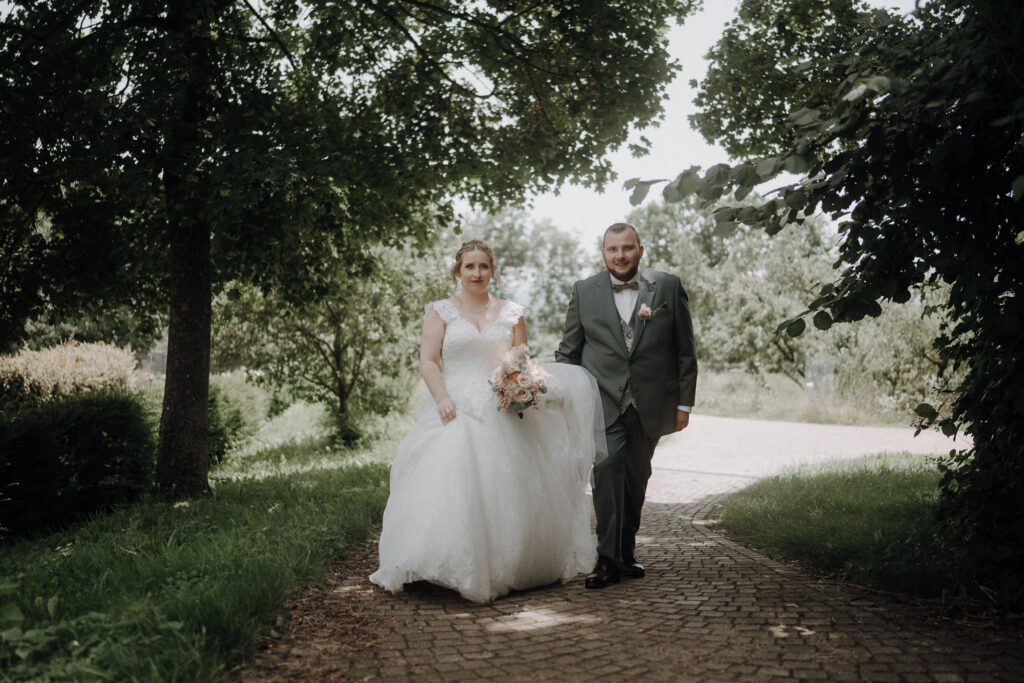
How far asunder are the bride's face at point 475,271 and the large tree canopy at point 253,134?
2164mm

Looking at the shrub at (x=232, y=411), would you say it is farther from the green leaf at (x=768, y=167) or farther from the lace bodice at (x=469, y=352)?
the green leaf at (x=768, y=167)

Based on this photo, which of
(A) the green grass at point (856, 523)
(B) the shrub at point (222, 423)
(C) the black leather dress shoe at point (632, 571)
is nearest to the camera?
(A) the green grass at point (856, 523)

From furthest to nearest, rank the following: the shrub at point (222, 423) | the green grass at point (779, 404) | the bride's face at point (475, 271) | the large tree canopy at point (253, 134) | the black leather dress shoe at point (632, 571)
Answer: the green grass at point (779, 404)
the shrub at point (222, 423)
the large tree canopy at point (253, 134)
the bride's face at point (475, 271)
the black leather dress shoe at point (632, 571)

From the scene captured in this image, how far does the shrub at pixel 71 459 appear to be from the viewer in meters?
7.09

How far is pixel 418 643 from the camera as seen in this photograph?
11.5 ft

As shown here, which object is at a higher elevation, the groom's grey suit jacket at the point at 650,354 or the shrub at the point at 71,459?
the groom's grey suit jacket at the point at 650,354

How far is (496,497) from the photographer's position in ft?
14.8

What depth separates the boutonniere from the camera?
4.78 m

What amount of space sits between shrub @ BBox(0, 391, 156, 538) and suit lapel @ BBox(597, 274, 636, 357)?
607 cm

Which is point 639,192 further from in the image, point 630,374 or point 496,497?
point 496,497

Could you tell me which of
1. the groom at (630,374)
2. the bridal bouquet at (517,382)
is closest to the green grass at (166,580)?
the bridal bouquet at (517,382)

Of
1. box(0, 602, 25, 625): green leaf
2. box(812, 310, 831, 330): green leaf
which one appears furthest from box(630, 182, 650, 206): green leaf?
box(0, 602, 25, 625): green leaf

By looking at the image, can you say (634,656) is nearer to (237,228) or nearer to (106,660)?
(106,660)

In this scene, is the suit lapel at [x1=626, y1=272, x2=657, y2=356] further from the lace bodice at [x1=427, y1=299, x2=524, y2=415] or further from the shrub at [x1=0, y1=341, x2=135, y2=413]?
the shrub at [x1=0, y1=341, x2=135, y2=413]
